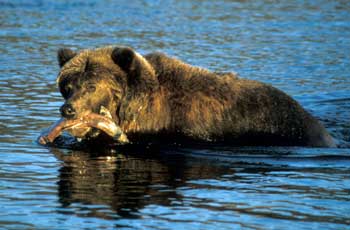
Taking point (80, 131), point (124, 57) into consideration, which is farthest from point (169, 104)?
point (80, 131)

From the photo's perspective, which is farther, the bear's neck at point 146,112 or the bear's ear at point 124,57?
the bear's neck at point 146,112

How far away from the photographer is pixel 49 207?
25.9 feet

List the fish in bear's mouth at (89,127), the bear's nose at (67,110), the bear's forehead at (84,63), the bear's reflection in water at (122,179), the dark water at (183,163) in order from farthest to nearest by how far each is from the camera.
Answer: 1. the bear's forehead at (84,63)
2. the fish in bear's mouth at (89,127)
3. the bear's nose at (67,110)
4. the bear's reflection in water at (122,179)
5. the dark water at (183,163)

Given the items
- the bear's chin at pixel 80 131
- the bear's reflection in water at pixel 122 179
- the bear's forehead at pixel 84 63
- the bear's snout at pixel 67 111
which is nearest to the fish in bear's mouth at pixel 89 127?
the bear's chin at pixel 80 131

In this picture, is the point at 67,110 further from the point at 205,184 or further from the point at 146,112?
the point at 205,184

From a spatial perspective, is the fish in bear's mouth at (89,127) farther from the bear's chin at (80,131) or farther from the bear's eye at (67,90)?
the bear's eye at (67,90)

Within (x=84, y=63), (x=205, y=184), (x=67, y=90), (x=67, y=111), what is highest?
(x=84, y=63)

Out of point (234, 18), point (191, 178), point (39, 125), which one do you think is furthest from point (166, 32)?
point (191, 178)

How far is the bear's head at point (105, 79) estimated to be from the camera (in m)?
10.2

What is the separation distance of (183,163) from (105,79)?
1287 millimetres

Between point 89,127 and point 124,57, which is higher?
point 124,57

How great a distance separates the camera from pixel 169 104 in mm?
10312

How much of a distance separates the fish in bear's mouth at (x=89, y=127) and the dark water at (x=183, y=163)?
0.66ft

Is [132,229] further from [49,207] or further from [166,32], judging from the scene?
[166,32]
